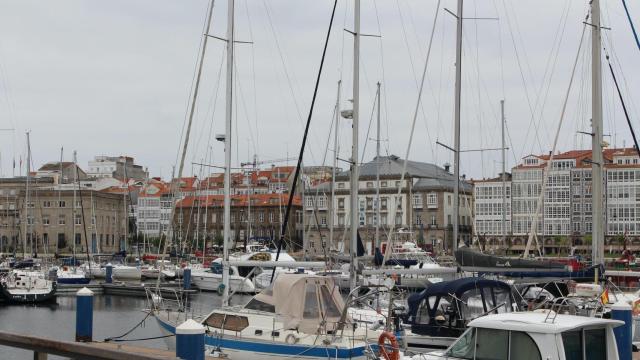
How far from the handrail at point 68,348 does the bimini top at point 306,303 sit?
8.70m

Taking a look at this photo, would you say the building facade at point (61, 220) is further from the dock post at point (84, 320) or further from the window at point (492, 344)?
the window at point (492, 344)

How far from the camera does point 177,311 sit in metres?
24.5

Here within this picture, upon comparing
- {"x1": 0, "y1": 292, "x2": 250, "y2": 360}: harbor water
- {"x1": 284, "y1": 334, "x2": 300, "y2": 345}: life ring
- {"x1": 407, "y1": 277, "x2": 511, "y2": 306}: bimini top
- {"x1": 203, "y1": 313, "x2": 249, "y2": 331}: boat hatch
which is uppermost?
{"x1": 407, "y1": 277, "x2": 511, "y2": 306}: bimini top

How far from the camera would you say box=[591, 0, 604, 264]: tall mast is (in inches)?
1085

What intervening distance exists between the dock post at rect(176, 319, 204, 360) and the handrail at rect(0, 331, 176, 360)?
179 cm

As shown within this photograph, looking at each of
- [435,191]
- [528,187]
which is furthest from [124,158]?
[528,187]

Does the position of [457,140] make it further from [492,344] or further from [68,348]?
[68,348]

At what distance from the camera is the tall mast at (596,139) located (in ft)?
90.4

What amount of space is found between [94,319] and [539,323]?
36.9 meters

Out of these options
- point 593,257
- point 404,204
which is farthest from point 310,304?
point 404,204

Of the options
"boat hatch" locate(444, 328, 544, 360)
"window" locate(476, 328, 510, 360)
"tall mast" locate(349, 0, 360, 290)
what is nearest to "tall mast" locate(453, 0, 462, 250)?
"tall mast" locate(349, 0, 360, 290)

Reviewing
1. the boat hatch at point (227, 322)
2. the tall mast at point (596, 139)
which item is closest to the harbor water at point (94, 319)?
the boat hatch at point (227, 322)

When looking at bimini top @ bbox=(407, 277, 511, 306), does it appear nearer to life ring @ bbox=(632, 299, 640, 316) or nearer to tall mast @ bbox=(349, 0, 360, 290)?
tall mast @ bbox=(349, 0, 360, 290)

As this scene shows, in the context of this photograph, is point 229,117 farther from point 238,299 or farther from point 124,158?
point 124,158
